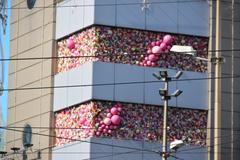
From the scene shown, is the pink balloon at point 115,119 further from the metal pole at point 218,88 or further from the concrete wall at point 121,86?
the metal pole at point 218,88

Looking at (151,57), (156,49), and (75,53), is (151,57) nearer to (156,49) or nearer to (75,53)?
(156,49)

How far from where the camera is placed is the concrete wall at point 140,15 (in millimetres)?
50312

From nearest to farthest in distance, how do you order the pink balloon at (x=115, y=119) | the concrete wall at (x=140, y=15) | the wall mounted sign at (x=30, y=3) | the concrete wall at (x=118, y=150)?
1. the concrete wall at (x=118, y=150)
2. the pink balloon at (x=115, y=119)
3. the concrete wall at (x=140, y=15)
4. the wall mounted sign at (x=30, y=3)

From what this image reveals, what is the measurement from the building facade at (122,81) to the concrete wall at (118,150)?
5 cm

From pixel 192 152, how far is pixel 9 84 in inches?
480

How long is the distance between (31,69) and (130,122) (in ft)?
24.7

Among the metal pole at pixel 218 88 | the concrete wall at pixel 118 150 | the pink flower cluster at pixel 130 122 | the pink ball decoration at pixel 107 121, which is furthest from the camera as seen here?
the pink flower cluster at pixel 130 122

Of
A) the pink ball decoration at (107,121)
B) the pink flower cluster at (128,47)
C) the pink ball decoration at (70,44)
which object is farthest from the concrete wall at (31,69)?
the pink ball decoration at (107,121)

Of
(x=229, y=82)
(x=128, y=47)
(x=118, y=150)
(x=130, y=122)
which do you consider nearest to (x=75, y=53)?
(x=128, y=47)

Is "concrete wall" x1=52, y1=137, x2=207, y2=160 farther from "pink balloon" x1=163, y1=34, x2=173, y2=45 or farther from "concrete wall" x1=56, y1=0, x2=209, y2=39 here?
"concrete wall" x1=56, y1=0, x2=209, y2=39

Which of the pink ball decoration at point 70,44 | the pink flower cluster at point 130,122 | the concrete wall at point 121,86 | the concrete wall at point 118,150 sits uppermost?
the pink ball decoration at point 70,44

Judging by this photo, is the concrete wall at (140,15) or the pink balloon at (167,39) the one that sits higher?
the concrete wall at (140,15)

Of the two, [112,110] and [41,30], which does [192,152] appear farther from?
[41,30]

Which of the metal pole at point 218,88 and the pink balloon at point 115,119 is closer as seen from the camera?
the metal pole at point 218,88
